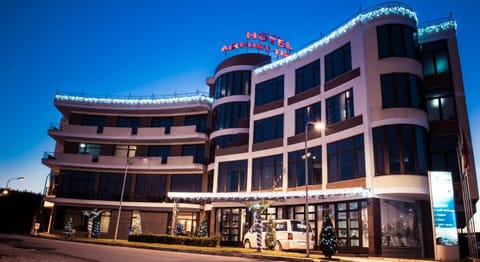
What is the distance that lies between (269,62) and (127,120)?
2226 cm

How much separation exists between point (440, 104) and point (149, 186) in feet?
110

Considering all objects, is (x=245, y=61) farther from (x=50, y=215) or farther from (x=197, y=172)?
(x=50, y=215)

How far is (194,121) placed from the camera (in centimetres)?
4941

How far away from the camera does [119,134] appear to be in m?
49.1

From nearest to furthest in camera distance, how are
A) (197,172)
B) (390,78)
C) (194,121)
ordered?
(390,78)
(197,172)
(194,121)

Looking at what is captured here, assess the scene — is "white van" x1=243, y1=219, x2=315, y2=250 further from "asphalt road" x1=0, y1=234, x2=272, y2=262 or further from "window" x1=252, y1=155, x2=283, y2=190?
"window" x1=252, y1=155, x2=283, y2=190

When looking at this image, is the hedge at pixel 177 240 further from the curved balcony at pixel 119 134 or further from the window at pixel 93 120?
the window at pixel 93 120

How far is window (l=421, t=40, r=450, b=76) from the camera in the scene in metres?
29.7

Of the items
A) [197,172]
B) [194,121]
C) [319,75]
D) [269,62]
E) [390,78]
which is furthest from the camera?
[194,121]

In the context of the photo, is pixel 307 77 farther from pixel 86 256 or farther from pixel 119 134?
pixel 119 134

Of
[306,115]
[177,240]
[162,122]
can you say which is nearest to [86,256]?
[177,240]

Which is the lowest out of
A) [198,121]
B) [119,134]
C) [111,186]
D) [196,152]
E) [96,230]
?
[96,230]

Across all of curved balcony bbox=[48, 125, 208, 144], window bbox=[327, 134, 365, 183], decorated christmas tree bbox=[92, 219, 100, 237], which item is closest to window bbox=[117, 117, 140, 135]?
curved balcony bbox=[48, 125, 208, 144]

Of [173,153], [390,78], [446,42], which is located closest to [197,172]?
[173,153]
